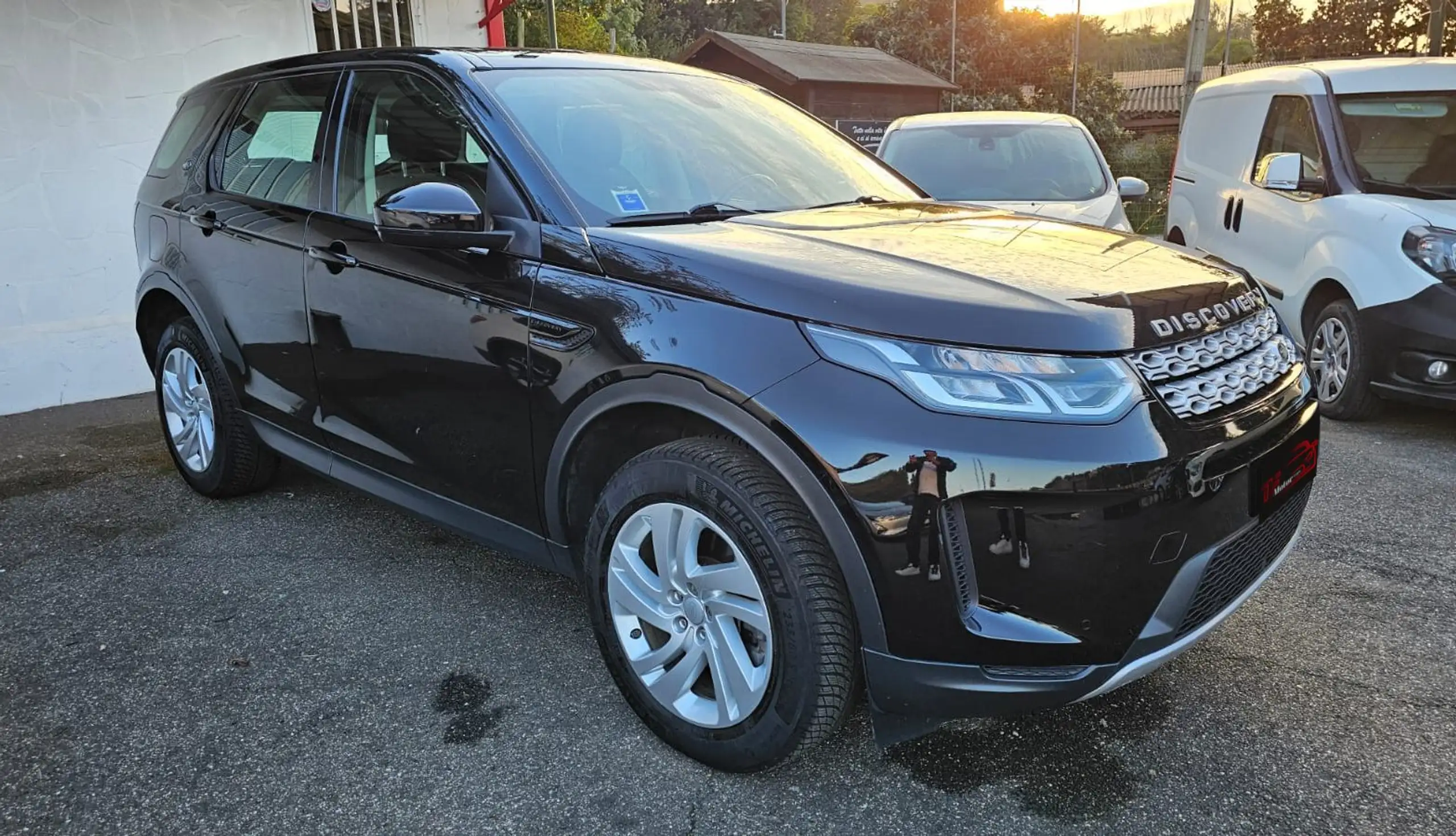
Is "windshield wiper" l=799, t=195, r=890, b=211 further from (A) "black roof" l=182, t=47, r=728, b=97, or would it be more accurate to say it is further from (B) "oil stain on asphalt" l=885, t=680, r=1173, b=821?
(B) "oil stain on asphalt" l=885, t=680, r=1173, b=821

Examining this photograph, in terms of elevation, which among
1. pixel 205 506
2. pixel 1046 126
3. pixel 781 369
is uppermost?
pixel 1046 126

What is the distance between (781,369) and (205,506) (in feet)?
10.6

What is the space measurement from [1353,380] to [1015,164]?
2519mm

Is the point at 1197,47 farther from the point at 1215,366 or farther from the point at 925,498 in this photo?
the point at 925,498

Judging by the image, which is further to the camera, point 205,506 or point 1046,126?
point 1046,126

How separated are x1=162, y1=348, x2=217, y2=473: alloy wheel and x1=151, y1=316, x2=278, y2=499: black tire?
0.07 ft

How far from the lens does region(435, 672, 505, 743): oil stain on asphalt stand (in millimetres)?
2535

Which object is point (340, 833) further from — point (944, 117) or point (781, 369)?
point (944, 117)

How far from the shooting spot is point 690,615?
227cm

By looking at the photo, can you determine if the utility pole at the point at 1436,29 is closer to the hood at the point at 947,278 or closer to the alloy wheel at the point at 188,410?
the hood at the point at 947,278

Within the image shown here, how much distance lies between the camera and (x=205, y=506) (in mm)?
4234

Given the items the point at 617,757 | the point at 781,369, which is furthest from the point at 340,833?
the point at 781,369

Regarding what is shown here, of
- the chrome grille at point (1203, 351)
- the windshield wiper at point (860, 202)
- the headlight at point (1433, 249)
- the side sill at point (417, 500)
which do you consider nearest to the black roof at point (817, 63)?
the headlight at point (1433, 249)

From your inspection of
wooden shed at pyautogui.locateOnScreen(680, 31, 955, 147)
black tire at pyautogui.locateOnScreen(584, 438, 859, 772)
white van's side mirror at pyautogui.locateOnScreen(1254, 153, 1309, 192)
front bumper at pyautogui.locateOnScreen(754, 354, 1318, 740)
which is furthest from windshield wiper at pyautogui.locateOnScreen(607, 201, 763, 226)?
wooden shed at pyautogui.locateOnScreen(680, 31, 955, 147)
